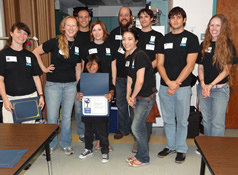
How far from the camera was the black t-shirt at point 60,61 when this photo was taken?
2494 millimetres

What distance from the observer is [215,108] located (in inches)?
92.0

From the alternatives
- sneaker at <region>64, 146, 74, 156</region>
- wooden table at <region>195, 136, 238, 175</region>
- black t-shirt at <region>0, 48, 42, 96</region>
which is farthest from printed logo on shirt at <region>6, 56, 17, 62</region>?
wooden table at <region>195, 136, 238, 175</region>

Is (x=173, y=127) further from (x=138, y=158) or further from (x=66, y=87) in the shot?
(x=66, y=87)

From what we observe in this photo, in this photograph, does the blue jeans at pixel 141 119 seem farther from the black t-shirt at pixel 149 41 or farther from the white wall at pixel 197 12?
the white wall at pixel 197 12

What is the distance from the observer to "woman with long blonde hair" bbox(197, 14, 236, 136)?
2244mm

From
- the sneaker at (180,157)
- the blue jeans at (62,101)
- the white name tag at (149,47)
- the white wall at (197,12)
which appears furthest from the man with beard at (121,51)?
the white wall at (197,12)

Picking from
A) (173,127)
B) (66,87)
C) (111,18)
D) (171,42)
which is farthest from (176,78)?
(111,18)

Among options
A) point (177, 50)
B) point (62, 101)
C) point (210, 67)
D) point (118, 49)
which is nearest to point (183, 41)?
point (177, 50)

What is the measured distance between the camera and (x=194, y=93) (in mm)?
3574

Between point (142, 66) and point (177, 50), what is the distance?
510 millimetres

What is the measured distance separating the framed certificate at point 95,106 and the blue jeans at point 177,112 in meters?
0.67

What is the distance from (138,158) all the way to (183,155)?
1.78 feet

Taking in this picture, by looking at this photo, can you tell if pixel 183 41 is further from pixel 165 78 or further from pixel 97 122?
pixel 97 122

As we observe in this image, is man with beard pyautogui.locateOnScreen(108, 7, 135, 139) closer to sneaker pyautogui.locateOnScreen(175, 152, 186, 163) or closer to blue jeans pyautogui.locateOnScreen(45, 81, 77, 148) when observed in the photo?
blue jeans pyautogui.locateOnScreen(45, 81, 77, 148)
